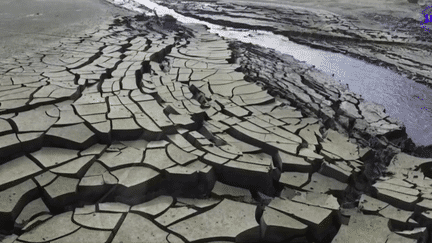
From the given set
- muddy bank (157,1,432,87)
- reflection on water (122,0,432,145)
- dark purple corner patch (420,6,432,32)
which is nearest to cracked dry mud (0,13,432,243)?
reflection on water (122,0,432,145)

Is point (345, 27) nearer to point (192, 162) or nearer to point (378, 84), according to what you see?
point (378, 84)

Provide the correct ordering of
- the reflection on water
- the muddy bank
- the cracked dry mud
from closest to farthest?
the cracked dry mud < the reflection on water < the muddy bank

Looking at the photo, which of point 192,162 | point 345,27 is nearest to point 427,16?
point 345,27

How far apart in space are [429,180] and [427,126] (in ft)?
5.16

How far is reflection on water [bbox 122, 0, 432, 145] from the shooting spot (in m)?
4.04

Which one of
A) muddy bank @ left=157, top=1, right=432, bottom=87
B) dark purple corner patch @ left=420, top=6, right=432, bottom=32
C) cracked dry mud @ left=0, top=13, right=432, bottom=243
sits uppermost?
dark purple corner patch @ left=420, top=6, right=432, bottom=32

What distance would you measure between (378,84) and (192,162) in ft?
12.4

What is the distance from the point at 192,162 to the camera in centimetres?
251

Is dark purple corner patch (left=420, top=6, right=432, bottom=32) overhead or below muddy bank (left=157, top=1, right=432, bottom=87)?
overhead

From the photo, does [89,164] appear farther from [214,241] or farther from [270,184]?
[270,184]

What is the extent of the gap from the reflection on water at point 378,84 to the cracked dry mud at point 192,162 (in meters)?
0.44

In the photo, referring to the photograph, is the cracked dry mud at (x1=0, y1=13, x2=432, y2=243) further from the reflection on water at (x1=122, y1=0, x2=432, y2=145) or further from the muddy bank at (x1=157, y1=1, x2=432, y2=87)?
the muddy bank at (x1=157, y1=1, x2=432, y2=87)

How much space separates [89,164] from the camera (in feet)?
8.05

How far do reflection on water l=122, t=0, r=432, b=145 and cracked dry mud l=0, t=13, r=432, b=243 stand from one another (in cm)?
44
